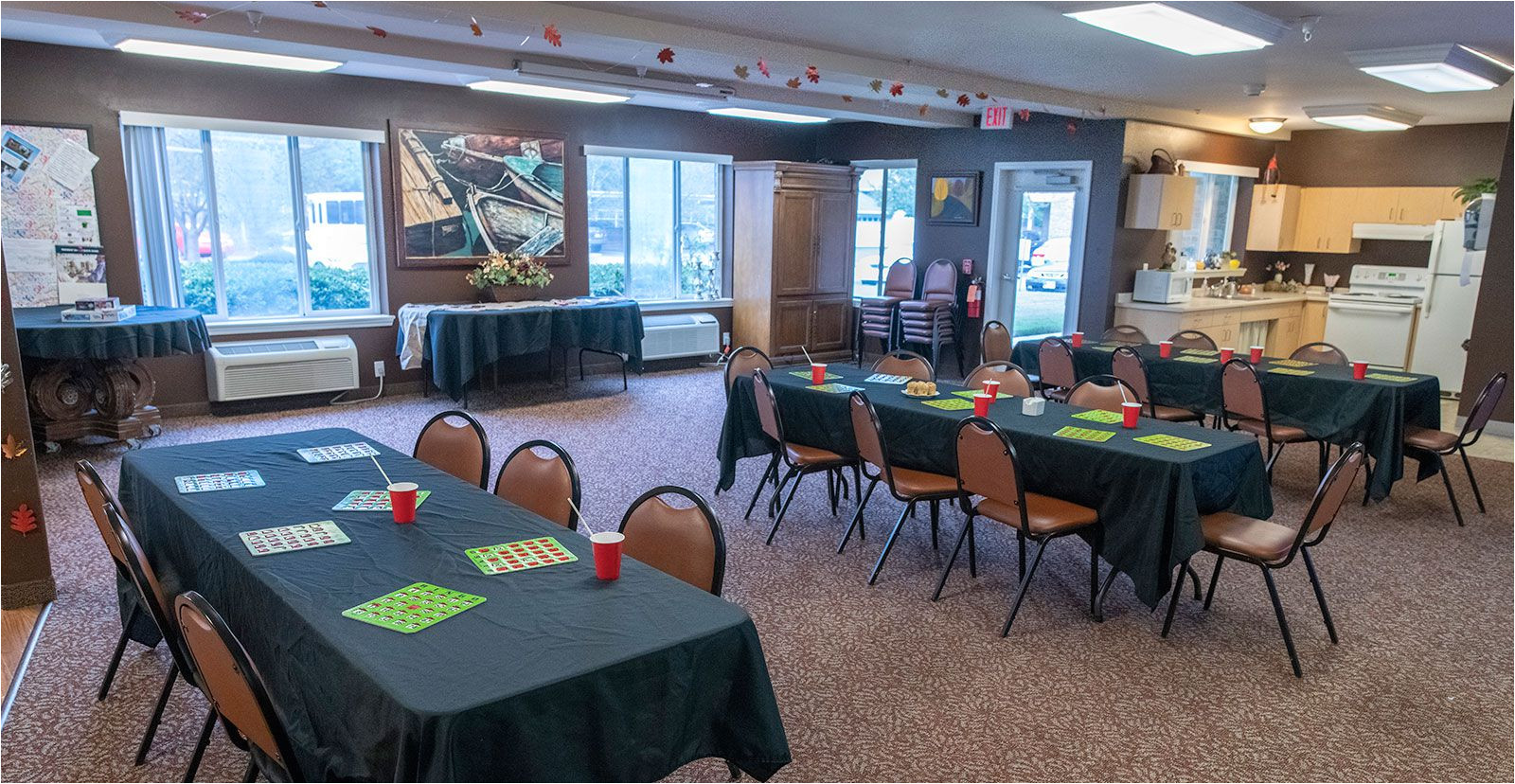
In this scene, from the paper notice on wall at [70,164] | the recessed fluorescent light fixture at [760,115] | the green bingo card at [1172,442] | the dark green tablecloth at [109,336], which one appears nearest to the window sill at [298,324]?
the dark green tablecloth at [109,336]

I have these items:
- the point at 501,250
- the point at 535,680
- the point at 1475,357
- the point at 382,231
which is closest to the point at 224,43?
the point at 382,231

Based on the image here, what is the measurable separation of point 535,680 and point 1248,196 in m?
10.1

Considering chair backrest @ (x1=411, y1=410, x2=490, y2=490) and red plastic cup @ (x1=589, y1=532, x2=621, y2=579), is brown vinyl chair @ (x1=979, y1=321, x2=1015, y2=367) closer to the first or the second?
chair backrest @ (x1=411, y1=410, x2=490, y2=490)

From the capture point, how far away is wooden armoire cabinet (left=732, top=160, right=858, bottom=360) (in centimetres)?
922

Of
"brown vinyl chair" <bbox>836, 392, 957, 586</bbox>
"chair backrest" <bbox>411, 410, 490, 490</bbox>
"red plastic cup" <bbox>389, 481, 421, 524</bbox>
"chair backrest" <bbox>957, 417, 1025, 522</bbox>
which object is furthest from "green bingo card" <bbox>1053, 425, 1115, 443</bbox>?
"red plastic cup" <bbox>389, 481, 421, 524</bbox>

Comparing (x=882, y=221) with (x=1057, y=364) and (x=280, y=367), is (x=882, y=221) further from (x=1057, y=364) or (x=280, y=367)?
(x=280, y=367)

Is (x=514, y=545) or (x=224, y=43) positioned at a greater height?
(x=224, y=43)

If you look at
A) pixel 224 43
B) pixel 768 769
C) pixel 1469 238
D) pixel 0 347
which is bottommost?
pixel 768 769

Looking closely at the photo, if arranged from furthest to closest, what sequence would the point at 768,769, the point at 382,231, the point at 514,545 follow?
the point at 382,231 → the point at 514,545 → the point at 768,769

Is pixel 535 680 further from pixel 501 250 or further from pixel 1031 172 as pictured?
pixel 1031 172

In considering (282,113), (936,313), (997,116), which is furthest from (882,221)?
(282,113)

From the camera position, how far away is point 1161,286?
8.25 metres

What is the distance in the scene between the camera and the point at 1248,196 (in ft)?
32.0

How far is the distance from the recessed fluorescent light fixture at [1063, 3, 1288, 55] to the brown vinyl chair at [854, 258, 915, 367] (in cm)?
483
